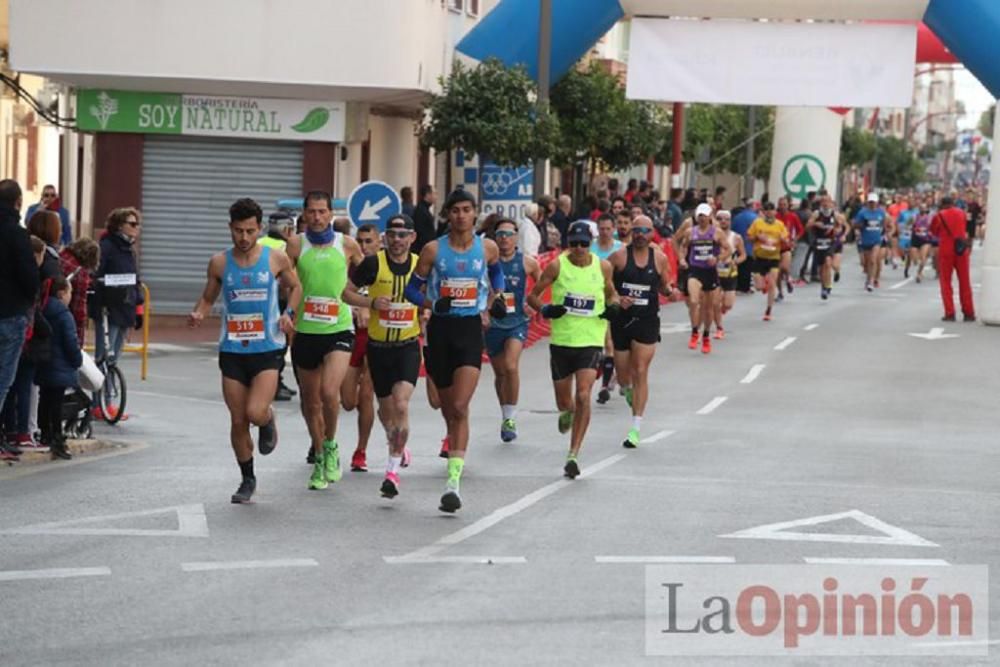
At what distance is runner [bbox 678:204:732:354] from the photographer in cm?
2700

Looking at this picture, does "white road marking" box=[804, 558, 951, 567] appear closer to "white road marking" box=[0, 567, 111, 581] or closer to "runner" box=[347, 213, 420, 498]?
"runner" box=[347, 213, 420, 498]

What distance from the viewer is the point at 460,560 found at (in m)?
11.2

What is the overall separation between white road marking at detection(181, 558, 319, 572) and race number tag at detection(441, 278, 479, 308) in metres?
3.03

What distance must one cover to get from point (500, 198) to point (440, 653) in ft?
70.4

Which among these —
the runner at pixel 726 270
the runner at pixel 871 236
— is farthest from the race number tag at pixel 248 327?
the runner at pixel 871 236

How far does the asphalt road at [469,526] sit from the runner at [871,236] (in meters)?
19.7

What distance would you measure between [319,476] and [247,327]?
1.34 meters

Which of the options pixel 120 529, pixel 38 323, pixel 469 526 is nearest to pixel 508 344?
pixel 38 323

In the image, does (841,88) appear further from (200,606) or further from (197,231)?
(200,606)

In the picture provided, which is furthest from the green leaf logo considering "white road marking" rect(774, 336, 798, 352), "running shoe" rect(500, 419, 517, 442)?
"running shoe" rect(500, 419, 517, 442)

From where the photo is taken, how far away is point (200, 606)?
31.8ft

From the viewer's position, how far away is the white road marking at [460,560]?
11.1m

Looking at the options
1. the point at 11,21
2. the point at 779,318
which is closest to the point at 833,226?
the point at 779,318

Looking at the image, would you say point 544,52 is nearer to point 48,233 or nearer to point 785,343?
point 785,343
